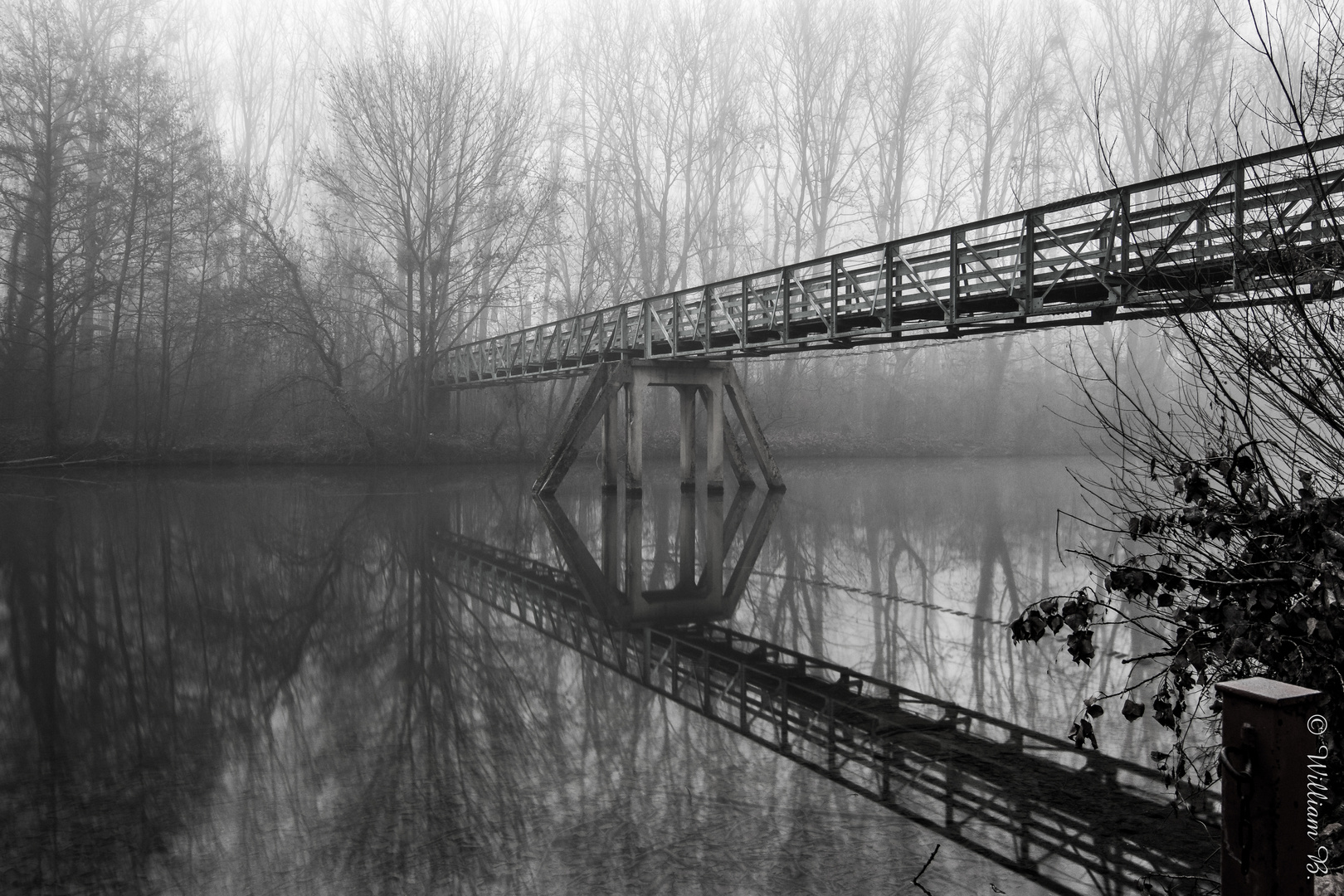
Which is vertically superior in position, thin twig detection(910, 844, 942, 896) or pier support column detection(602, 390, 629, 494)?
pier support column detection(602, 390, 629, 494)

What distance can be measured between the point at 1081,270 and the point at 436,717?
752cm

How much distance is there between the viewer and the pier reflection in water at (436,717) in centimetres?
303

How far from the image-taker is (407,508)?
14.6 m

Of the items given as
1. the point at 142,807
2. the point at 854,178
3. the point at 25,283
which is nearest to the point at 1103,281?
the point at 142,807

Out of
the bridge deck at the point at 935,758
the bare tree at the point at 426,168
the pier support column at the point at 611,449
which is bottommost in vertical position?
the bridge deck at the point at 935,758

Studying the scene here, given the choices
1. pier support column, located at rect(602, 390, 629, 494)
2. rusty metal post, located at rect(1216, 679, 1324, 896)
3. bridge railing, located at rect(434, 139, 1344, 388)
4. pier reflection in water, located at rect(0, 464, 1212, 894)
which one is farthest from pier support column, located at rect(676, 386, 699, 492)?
rusty metal post, located at rect(1216, 679, 1324, 896)

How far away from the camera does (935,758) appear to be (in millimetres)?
3996

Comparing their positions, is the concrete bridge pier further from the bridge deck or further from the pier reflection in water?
the bridge deck

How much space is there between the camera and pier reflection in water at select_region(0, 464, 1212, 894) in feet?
9.93

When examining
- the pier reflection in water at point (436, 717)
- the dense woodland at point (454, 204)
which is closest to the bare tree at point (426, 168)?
the dense woodland at point (454, 204)

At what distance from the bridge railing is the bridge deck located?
1765 millimetres

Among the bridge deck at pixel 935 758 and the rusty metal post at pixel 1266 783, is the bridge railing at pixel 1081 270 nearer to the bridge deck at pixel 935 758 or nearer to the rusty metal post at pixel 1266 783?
the rusty metal post at pixel 1266 783

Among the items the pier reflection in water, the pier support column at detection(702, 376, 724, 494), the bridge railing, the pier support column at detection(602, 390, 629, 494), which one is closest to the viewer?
the pier reflection in water

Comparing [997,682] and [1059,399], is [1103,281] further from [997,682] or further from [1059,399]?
[1059,399]
